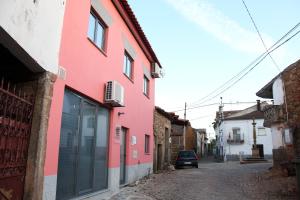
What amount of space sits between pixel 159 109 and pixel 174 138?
1547 cm

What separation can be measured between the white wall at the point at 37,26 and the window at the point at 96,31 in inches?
78.3

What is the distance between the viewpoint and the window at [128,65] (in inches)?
455

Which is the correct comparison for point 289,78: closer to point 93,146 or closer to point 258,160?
point 93,146

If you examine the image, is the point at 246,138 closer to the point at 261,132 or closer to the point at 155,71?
the point at 261,132

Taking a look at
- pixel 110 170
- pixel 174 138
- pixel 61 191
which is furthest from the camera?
pixel 174 138

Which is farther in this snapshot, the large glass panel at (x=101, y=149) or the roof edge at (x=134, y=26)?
the roof edge at (x=134, y=26)

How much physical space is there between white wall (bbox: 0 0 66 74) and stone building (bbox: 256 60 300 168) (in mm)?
11701

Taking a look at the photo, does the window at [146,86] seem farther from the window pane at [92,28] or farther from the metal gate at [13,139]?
the metal gate at [13,139]

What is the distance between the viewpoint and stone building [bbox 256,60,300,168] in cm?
1388

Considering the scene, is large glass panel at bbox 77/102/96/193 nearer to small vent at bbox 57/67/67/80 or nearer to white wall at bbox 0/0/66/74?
small vent at bbox 57/67/67/80

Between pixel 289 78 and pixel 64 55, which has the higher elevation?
pixel 289 78

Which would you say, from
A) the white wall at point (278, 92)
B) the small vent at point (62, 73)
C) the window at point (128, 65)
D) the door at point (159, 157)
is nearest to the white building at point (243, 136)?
the door at point (159, 157)

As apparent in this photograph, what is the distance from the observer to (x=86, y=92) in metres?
7.59

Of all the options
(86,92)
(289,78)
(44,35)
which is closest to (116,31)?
(86,92)
